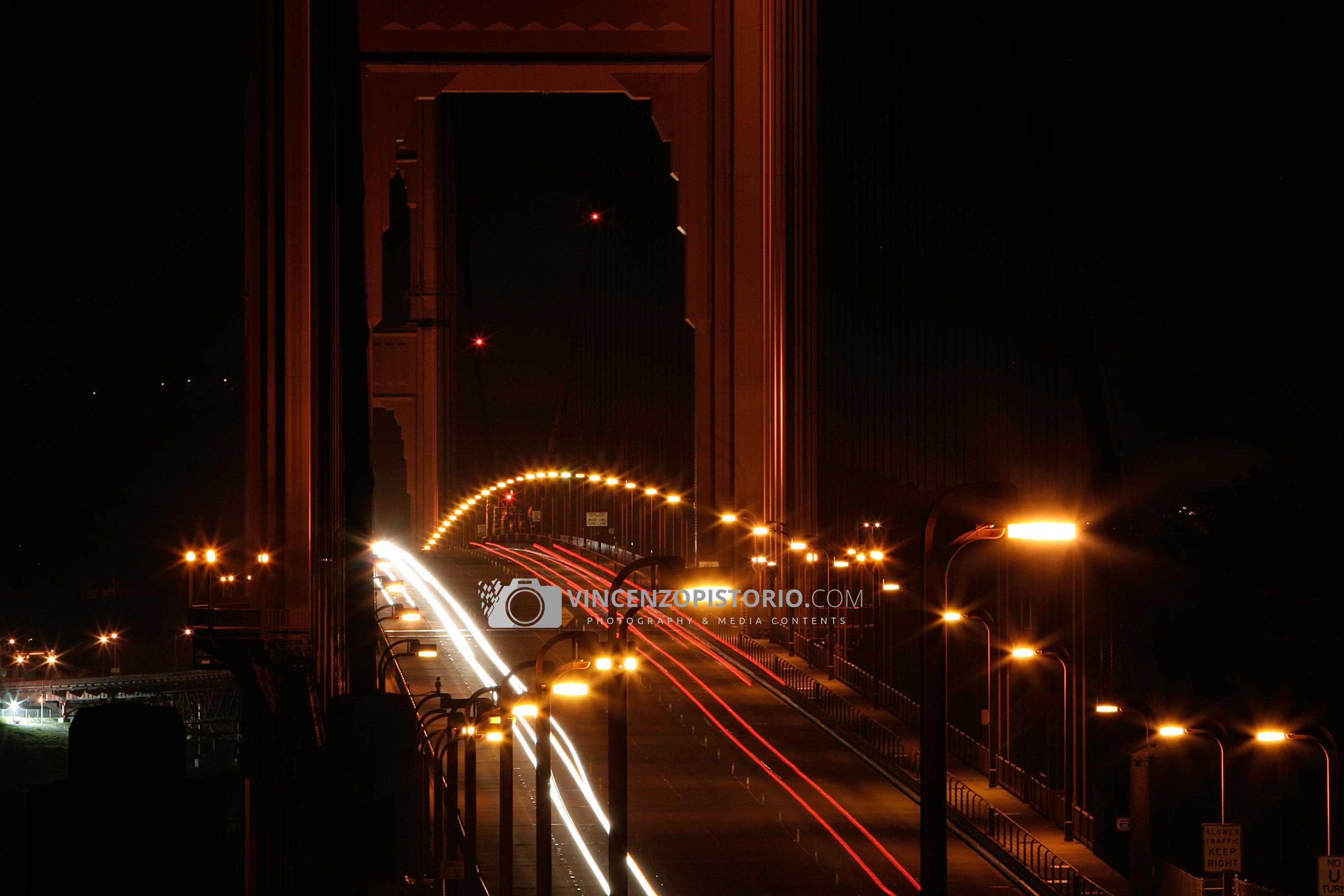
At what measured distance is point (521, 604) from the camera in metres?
56.4

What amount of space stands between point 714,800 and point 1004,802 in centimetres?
463

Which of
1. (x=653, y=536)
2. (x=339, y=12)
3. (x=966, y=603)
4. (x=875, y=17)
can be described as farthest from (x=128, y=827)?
(x=653, y=536)

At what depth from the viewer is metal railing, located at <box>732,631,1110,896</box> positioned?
68.1 feet

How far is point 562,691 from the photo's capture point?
13.3 m

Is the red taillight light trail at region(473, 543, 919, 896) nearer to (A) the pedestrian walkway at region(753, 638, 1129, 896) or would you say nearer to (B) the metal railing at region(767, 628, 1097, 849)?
(A) the pedestrian walkway at region(753, 638, 1129, 896)

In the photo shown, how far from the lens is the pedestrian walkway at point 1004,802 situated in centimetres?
2128

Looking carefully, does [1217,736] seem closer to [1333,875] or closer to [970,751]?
[1333,875]

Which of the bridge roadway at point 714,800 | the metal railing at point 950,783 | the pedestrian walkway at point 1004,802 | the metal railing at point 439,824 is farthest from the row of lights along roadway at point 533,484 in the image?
the metal railing at point 439,824

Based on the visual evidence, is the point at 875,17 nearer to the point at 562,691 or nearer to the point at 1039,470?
the point at 1039,470

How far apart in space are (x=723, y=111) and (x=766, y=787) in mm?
24725

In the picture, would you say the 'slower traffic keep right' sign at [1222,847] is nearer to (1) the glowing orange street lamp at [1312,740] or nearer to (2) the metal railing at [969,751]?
(1) the glowing orange street lamp at [1312,740]

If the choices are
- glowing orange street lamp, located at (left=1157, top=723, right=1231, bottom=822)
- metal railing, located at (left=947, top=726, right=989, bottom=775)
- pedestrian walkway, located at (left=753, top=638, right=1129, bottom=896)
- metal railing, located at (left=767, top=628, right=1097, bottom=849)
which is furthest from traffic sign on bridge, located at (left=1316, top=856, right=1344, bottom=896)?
metal railing, located at (left=947, top=726, right=989, bottom=775)

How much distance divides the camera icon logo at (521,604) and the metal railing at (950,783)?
1186 centimetres

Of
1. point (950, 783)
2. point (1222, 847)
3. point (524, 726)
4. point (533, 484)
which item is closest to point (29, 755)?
point (524, 726)
